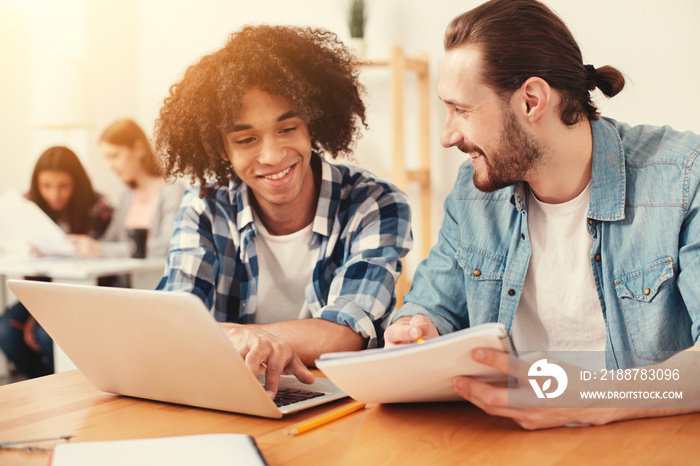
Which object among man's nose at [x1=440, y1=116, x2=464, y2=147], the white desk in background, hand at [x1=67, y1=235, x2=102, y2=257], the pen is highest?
man's nose at [x1=440, y1=116, x2=464, y2=147]

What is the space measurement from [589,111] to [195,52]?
309 cm

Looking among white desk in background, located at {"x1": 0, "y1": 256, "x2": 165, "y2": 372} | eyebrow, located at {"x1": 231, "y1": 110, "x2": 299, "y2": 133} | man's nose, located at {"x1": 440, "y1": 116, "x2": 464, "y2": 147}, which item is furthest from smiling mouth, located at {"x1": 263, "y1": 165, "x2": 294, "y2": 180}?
white desk in background, located at {"x1": 0, "y1": 256, "x2": 165, "y2": 372}

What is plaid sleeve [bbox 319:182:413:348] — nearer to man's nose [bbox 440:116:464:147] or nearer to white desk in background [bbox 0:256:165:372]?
man's nose [bbox 440:116:464:147]

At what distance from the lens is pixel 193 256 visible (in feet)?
4.49

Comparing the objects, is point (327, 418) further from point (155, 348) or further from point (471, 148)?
point (471, 148)

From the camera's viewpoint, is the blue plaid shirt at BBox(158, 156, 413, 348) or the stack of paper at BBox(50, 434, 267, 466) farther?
the blue plaid shirt at BBox(158, 156, 413, 348)

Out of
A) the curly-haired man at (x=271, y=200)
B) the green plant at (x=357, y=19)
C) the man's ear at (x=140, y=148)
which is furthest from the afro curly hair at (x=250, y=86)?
the man's ear at (x=140, y=148)

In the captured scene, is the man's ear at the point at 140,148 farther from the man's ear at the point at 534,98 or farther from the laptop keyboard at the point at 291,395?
the laptop keyboard at the point at 291,395

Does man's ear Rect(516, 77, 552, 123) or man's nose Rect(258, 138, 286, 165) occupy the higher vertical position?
man's ear Rect(516, 77, 552, 123)

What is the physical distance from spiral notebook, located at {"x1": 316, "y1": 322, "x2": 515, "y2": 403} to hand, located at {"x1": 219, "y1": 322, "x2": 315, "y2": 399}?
0.43 feet

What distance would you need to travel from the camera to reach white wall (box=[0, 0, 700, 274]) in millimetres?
2533

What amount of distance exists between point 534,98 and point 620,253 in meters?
0.31

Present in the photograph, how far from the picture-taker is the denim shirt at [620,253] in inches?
42.6

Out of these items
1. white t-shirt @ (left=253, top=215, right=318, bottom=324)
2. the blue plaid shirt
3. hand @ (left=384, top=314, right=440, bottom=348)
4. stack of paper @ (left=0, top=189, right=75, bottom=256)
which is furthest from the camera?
stack of paper @ (left=0, top=189, right=75, bottom=256)
